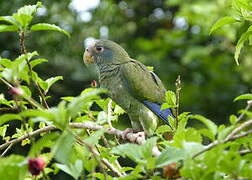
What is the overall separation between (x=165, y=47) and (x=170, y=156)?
5444 millimetres

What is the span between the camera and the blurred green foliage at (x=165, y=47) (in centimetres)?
550

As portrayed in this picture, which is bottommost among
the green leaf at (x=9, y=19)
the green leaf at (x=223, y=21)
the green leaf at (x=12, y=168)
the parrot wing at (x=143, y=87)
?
the green leaf at (x=12, y=168)

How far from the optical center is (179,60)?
22.2ft

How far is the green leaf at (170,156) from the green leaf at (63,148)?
0.81 feet

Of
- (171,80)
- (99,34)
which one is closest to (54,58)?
(99,34)

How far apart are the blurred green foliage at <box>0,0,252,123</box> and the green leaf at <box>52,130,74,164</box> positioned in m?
3.95

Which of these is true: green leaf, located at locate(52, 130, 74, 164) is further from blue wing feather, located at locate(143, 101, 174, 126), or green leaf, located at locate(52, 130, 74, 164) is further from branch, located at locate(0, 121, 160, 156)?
blue wing feather, located at locate(143, 101, 174, 126)

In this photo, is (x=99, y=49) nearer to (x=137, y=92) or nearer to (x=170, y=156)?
(x=137, y=92)

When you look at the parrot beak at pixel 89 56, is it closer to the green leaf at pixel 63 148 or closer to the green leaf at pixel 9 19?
the green leaf at pixel 9 19

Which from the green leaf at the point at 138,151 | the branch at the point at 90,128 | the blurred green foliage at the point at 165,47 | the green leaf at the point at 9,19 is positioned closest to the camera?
the green leaf at the point at 138,151

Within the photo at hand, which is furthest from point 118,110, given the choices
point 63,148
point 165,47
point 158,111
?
point 165,47

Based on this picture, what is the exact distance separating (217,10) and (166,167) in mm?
4783

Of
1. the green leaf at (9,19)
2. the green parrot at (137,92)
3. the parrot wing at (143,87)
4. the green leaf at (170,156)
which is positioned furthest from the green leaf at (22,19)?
the parrot wing at (143,87)

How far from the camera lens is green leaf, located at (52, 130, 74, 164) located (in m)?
1.22
